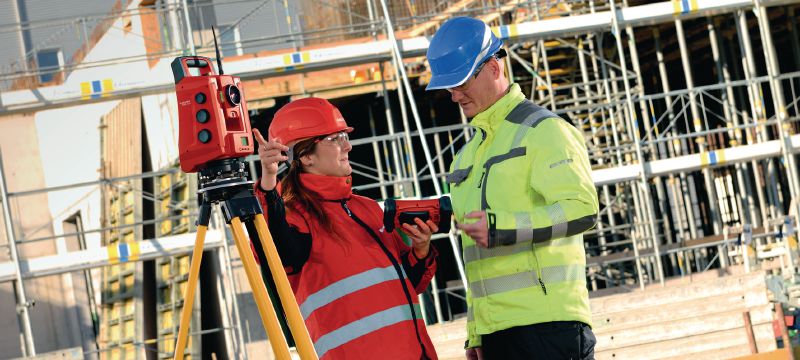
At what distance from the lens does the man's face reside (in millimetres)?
3176

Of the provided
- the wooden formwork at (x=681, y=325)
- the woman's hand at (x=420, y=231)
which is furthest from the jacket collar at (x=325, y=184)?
the wooden formwork at (x=681, y=325)

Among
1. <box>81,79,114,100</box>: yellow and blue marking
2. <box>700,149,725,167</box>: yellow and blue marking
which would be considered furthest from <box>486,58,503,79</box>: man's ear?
<box>700,149,725,167</box>: yellow and blue marking

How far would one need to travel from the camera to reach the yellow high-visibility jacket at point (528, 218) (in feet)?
9.62

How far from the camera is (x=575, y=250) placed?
3076 mm

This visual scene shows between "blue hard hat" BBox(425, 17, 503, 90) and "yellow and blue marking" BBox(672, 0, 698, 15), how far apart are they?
1114cm

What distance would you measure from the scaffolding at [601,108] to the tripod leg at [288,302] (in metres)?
8.81

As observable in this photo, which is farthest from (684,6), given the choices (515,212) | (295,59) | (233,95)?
(233,95)

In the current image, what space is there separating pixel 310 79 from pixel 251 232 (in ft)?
40.0

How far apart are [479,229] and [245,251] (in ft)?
1.85

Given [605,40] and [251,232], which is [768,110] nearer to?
[605,40]

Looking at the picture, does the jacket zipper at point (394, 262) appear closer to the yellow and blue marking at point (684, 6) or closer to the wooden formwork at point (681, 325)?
the wooden formwork at point (681, 325)

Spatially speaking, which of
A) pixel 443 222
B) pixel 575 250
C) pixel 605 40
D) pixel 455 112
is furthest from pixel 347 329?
pixel 455 112

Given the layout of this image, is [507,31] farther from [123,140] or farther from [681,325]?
[123,140]

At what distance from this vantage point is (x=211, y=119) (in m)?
2.82
